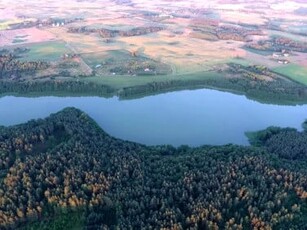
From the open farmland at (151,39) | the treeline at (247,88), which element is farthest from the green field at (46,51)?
the treeline at (247,88)

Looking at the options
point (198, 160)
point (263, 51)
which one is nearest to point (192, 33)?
point (263, 51)

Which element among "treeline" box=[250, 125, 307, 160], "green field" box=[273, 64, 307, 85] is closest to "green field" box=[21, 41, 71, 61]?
"green field" box=[273, 64, 307, 85]

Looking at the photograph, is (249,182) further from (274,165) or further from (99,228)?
(99,228)

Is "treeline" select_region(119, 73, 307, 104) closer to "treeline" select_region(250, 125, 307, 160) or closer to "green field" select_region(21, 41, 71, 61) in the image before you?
"treeline" select_region(250, 125, 307, 160)

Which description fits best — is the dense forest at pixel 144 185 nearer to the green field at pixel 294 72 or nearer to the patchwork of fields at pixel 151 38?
the patchwork of fields at pixel 151 38

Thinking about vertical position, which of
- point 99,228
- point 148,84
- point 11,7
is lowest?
point 99,228

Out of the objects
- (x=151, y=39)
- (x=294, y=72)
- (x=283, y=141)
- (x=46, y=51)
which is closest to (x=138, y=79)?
(x=46, y=51)
